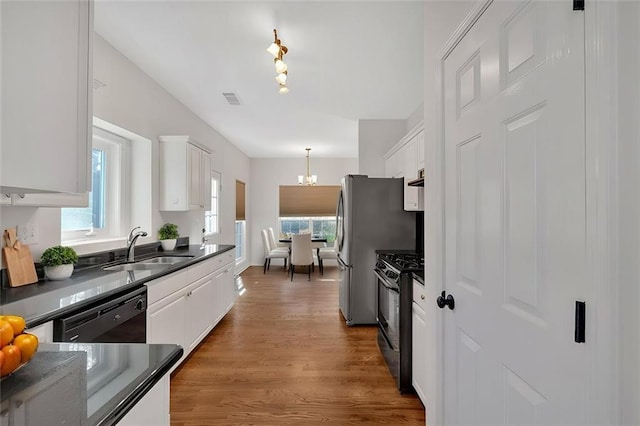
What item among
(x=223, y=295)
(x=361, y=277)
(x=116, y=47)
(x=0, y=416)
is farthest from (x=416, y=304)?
(x=116, y=47)

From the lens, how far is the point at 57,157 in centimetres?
85

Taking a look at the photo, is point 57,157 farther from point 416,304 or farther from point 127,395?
point 416,304

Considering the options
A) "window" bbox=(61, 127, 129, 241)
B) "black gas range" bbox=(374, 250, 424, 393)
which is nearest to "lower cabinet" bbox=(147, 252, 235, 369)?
"window" bbox=(61, 127, 129, 241)

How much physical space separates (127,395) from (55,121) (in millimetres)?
734

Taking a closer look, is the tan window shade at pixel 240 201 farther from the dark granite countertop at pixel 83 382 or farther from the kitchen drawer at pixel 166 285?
the dark granite countertop at pixel 83 382

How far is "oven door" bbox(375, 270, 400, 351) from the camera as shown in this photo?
2.22 meters

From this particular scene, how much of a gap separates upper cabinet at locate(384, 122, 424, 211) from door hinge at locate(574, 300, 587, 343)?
1.98 metres

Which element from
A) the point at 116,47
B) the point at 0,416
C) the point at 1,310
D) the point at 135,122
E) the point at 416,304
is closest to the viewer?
the point at 0,416

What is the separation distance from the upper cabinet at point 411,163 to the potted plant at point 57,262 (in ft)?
8.37

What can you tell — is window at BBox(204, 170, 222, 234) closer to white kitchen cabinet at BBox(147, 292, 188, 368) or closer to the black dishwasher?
white kitchen cabinet at BBox(147, 292, 188, 368)

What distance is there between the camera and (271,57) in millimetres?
2686

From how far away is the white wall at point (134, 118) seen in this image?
1958 mm

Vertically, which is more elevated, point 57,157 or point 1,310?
point 57,157

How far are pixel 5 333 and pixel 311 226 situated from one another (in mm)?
6987
